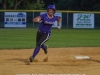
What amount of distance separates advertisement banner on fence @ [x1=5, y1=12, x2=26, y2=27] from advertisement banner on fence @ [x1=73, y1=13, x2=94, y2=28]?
190 inches

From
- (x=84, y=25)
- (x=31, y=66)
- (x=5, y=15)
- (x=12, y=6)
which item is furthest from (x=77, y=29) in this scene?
(x=31, y=66)

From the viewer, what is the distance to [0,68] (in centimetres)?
925

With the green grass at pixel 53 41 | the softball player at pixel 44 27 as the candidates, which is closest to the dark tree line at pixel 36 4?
the green grass at pixel 53 41

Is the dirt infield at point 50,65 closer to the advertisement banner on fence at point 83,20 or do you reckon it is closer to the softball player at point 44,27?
the softball player at point 44,27

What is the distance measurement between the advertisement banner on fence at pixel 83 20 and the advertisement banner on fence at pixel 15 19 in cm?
483

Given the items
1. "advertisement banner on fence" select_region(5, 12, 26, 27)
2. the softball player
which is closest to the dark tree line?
"advertisement banner on fence" select_region(5, 12, 26, 27)

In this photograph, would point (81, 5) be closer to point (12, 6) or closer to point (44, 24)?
point (12, 6)

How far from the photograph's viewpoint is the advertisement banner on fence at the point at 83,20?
107 ft

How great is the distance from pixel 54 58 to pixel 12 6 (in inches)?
1436

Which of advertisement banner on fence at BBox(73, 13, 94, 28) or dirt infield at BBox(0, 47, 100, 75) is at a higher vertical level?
advertisement banner on fence at BBox(73, 13, 94, 28)

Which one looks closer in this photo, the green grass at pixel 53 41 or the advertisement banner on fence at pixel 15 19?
the green grass at pixel 53 41

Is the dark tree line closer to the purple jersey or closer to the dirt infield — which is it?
the dirt infield

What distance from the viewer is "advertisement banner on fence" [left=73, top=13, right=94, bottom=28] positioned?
32.6 meters

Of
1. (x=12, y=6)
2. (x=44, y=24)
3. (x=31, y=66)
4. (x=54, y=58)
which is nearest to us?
(x=31, y=66)
